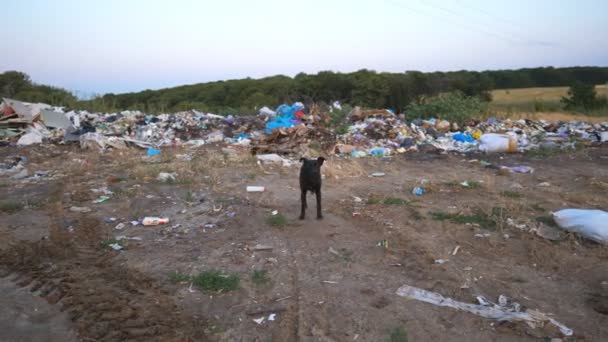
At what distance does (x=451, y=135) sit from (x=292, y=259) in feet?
29.1

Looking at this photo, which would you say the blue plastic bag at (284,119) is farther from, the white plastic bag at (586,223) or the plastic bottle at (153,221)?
the white plastic bag at (586,223)

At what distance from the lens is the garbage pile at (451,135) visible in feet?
30.7

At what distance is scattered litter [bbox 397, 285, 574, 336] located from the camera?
253 cm

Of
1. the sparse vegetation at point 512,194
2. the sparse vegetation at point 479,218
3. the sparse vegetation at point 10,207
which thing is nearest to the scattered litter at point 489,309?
the sparse vegetation at point 479,218

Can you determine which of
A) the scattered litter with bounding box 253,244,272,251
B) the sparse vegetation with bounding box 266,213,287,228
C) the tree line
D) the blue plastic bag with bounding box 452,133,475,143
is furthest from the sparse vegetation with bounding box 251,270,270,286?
the tree line

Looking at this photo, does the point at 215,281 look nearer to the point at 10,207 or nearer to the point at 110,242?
the point at 110,242

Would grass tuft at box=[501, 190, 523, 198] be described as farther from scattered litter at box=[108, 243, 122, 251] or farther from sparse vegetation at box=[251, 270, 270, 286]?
scattered litter at box=[108, 243, 122, 251]

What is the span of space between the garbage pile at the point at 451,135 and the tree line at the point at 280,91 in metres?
3.75

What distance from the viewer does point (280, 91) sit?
84.2 feet

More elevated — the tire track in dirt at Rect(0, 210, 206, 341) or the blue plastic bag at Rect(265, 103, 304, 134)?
the blue plastic bag at Rect(265, 103, 304, 134)

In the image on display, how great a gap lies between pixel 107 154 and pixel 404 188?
6.67m

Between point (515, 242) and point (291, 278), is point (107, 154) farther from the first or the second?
point (515, 242)

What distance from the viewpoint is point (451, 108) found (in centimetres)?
1259

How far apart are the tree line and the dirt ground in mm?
9173
